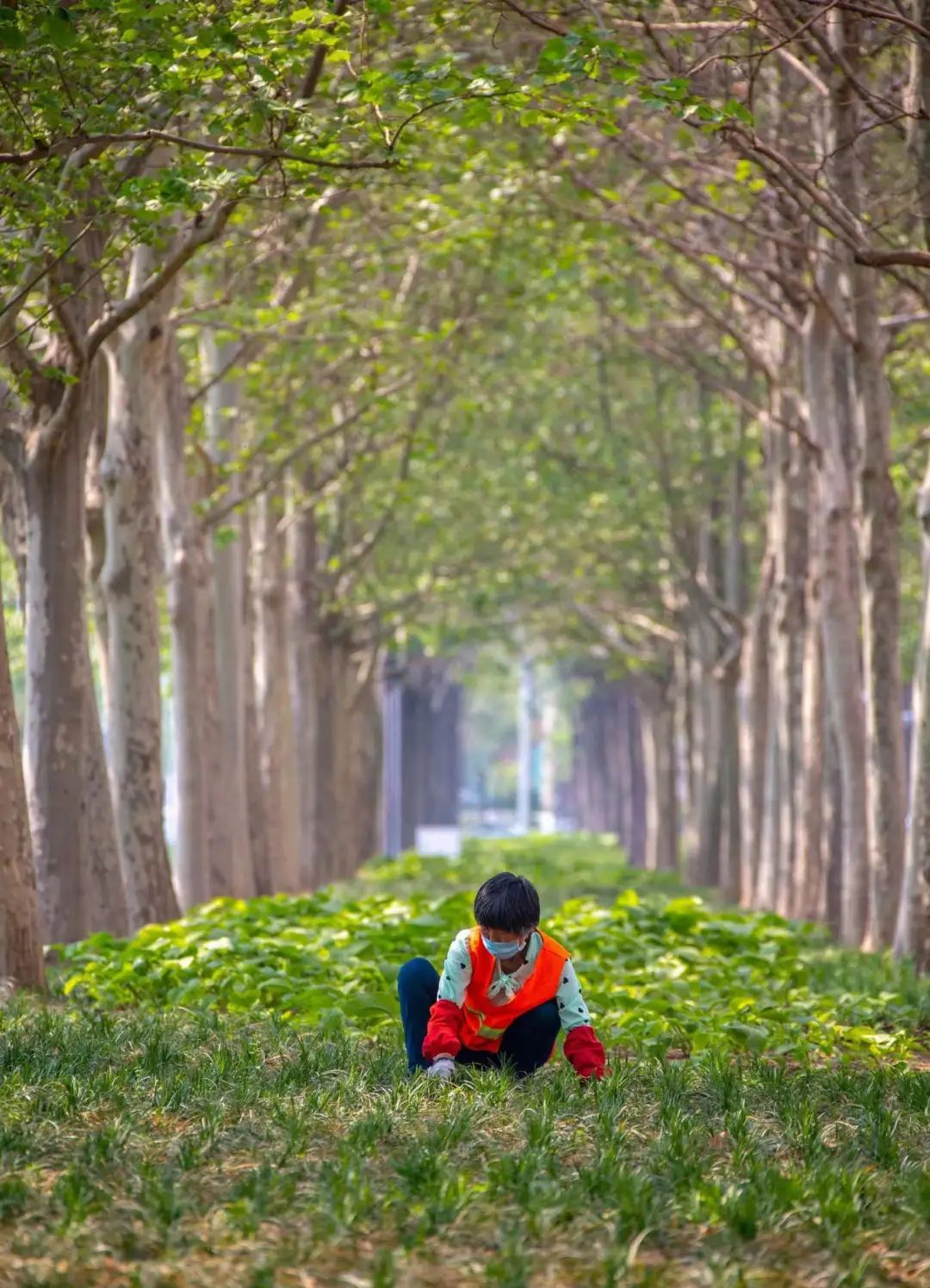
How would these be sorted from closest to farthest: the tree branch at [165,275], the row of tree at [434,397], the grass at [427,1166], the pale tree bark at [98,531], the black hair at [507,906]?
1. the grass at [427,1166]
2. the black hair at [507,906]
3. the row of tree at [434,397]
4. the tree branch at [165,275]
5. the pale tree bark at [98,531]

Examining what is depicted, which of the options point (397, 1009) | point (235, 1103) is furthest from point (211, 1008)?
point (235, 1103)

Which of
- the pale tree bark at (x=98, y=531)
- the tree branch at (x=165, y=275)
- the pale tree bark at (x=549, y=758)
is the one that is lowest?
the pale tree bark at (x=549, y=758)

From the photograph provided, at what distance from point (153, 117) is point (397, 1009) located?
4.63 m

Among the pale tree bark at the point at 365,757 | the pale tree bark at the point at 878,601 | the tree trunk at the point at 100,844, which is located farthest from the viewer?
the pale tree bark at the point at 365,757

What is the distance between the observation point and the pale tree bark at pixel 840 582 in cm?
1447

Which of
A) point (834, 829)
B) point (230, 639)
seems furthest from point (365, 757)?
point (834, 829)

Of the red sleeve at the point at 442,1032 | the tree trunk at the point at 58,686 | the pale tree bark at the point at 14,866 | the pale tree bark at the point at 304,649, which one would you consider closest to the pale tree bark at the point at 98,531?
the tree trunk at the point at 58,686

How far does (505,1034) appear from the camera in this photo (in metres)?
6.70

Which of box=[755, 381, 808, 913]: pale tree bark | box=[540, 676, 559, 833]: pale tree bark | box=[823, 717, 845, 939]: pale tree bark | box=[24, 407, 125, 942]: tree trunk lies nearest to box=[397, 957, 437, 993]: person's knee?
box=[24, 407, 125, 942]: tree trunk

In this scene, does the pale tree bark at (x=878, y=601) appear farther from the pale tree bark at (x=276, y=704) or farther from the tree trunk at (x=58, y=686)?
the pale tree bark at (x=276, y=704)

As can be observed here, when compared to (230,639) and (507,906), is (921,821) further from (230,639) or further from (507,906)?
(230,639)

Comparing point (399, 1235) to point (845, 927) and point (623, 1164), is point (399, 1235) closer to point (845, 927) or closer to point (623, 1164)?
point (623, 1164)

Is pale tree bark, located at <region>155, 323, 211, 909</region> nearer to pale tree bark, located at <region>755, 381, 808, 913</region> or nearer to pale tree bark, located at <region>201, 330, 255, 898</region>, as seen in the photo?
pale tree bark, located at <region>201, 330, 255, 898</region>

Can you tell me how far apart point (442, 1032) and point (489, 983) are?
25cm
